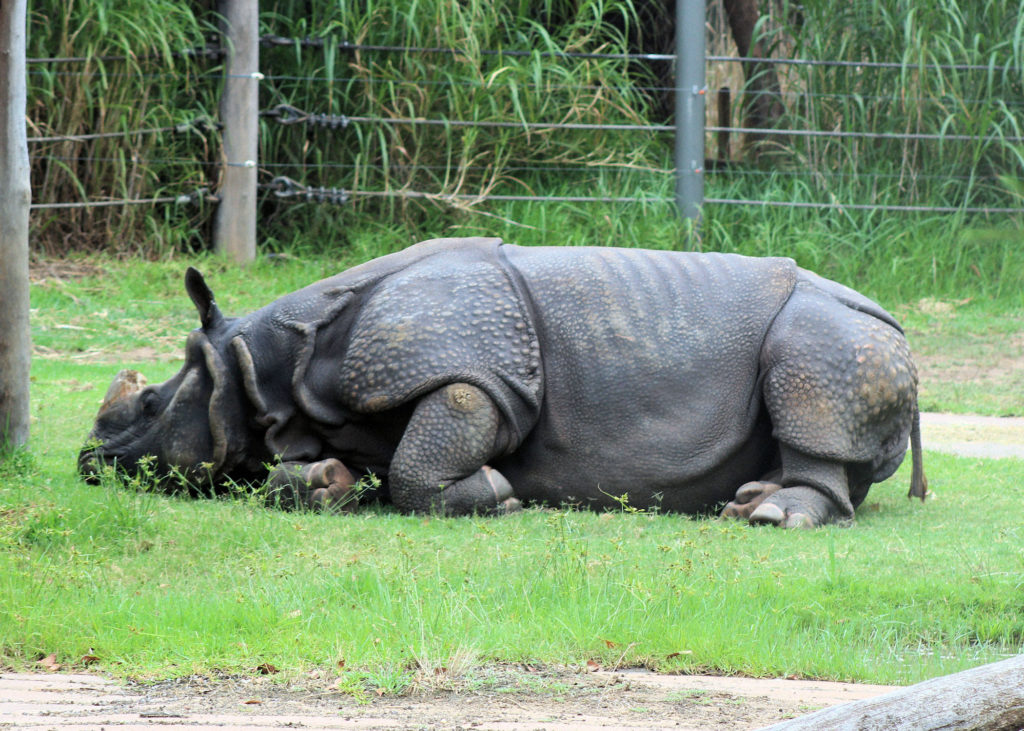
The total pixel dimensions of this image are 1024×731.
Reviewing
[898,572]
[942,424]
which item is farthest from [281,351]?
[942,424]

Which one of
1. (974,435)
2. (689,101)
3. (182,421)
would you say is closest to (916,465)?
(974,435)

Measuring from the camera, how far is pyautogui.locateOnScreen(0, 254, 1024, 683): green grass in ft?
12.1

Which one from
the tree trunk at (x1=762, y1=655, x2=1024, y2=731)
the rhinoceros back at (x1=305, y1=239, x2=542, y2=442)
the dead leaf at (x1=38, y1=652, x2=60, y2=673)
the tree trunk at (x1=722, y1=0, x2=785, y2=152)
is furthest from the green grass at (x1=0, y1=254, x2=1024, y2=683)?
the tree trunk at (x1=722, y1=0, x2=785, y2=152)

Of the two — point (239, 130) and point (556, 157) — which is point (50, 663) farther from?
point (556, 157)

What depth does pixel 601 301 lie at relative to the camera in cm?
558

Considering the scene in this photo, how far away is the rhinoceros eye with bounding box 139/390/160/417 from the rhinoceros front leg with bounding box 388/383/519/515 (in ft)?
3.37

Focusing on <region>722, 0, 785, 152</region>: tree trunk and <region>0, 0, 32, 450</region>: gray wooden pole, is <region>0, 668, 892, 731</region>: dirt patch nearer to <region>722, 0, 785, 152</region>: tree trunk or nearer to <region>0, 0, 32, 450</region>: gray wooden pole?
<region>0, 0, 32, 450</region>: gray wooden pole

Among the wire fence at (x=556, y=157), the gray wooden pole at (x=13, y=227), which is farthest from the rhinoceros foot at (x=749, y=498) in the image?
the wire fence at (x=556, y=157)

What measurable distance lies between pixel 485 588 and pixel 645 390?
151 cm

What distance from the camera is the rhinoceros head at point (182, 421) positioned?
5.52m

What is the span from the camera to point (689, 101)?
10891 mm

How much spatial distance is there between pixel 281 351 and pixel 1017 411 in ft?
14.3

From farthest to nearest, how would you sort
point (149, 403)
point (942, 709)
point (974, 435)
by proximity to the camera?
point (974, 435) < point (149, 403) < point (942, 709)

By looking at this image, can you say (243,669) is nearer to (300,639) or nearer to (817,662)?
(300,639)
